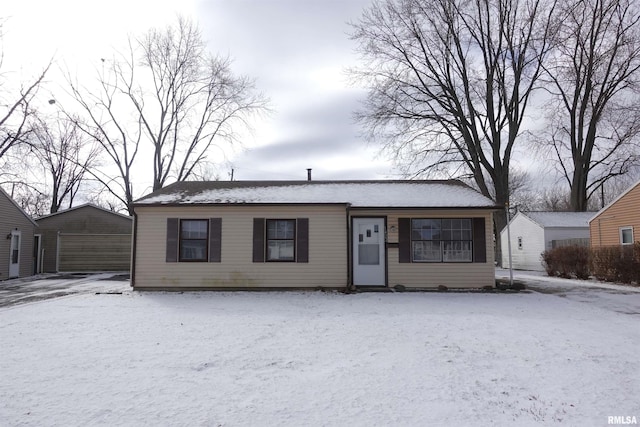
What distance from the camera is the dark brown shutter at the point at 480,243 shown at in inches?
482

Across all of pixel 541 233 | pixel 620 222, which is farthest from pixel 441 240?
pixel 541 233

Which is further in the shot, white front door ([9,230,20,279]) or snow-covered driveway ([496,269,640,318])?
white front door ([9,230,20,279])

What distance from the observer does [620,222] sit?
18.1 metres

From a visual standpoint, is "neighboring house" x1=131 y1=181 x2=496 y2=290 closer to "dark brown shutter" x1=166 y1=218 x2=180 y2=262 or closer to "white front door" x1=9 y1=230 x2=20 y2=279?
"dark brown shutter" x1=166 y1=218 x2=180 y2=262

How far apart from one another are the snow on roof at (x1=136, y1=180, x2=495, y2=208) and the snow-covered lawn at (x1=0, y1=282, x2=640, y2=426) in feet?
13.8

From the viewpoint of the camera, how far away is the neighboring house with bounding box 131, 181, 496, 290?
1223 centimetres

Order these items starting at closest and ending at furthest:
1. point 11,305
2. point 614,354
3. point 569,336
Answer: point 614,354, point 569,336, point 11,305

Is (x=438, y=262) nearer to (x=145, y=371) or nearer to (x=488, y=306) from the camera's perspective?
(x=488, y=306)

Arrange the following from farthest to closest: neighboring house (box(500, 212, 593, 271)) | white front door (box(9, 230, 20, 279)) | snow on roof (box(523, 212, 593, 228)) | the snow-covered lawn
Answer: snow on roof (box(523, 212, 593, 228)) → neighboring house (box(500, 212, 593, 271)) → white front door (box(9, 230, 20, 279)) → the snow-covered lawn

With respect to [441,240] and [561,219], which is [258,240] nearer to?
[441,240]

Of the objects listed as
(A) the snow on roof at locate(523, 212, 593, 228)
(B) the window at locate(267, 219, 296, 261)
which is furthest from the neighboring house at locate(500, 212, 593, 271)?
(B) the window at locate(267, 219, 296, 261)

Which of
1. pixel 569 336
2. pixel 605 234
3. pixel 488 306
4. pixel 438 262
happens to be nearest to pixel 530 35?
pixel 605 234

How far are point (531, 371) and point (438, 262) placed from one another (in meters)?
7.60

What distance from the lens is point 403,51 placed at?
2394 cm
